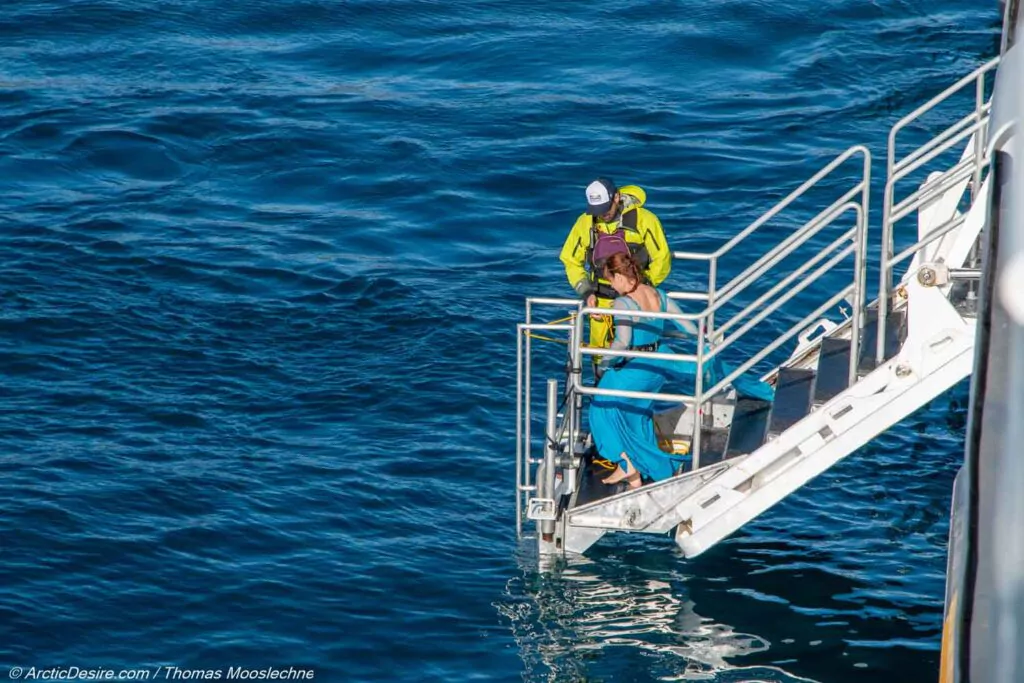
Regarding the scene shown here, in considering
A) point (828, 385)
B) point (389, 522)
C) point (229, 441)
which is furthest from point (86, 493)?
point (828, 385)

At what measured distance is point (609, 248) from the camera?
1162 cm

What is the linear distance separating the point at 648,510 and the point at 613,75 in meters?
17.0

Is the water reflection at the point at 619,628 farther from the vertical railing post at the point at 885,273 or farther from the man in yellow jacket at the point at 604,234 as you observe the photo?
the vertical railing post at the point at 885,273

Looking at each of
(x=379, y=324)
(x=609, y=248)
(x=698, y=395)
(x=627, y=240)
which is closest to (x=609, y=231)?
(x=627, y=240)

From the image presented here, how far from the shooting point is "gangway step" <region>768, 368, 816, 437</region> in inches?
444

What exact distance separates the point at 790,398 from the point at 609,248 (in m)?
1.85

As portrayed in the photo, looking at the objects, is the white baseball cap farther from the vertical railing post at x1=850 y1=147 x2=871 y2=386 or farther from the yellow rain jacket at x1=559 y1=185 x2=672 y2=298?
the vertical railing post at x1=850 y1=147 x2=871 y2=386

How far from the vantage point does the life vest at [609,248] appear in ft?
38.2

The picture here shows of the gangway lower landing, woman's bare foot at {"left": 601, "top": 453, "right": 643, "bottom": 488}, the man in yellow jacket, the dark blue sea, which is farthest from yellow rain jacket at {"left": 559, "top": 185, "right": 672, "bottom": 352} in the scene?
the dark blue sea

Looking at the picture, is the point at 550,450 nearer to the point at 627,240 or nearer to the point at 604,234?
the point at 604,234

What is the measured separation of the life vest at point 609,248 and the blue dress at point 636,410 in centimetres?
48

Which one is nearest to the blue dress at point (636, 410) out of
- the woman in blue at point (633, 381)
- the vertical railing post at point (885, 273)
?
the woman in blue at point (633, 381)

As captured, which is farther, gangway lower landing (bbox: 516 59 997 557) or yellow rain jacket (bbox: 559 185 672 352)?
yellow rain jacket (bbox: 559 185 672 352)

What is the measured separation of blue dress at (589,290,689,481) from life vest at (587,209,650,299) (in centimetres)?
48
